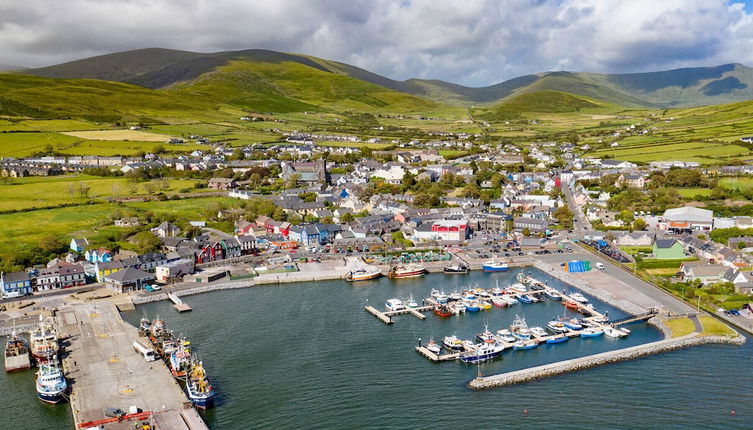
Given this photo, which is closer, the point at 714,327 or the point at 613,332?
the point at 714,327

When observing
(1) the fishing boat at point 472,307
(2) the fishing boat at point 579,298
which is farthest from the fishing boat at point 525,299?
(1) the fishing boat at point 472,307

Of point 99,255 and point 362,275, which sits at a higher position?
point 99,255

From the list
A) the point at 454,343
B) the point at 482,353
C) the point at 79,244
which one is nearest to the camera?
the point at 482,353

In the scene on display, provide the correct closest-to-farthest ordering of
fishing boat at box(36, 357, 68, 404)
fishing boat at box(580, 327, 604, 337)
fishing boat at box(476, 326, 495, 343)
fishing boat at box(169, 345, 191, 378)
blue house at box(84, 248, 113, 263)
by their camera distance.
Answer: fishing boat at box(36, 357, 68, 404), fishing boat at box(169, 345, 191, 378), fishing boat at box(476, 326, 495, 343), fishing boat at box(580, 327, 604, 337), blue house at box(84, 248, 113, 263)

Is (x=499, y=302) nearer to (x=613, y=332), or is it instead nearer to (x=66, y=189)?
(x=613, y=332)

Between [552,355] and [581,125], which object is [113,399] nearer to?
[552,355]

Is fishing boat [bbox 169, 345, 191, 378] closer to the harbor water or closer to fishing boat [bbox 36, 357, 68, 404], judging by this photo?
the harbor water

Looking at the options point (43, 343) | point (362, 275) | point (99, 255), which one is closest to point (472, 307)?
point (362, 275)

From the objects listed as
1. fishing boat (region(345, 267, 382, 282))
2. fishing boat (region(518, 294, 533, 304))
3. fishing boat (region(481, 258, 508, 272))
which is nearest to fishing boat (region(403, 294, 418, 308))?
fishing boat (region(345, 267, 382, 282))
